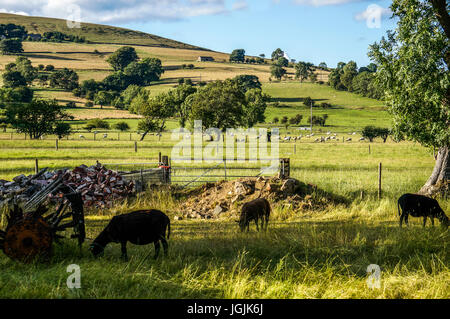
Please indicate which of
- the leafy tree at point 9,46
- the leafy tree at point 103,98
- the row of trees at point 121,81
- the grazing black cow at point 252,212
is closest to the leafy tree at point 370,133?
the grazing black cow at point 252,212

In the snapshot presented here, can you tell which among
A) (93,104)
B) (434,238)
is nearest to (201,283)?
(434,238)

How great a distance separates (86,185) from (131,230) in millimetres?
8648

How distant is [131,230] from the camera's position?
27.5 feet

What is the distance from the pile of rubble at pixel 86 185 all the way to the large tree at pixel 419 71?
469 inches

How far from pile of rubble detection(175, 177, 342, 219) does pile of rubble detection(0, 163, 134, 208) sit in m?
2.97

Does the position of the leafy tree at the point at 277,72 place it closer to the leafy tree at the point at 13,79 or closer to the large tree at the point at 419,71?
the leafy tree at the point at 13,79

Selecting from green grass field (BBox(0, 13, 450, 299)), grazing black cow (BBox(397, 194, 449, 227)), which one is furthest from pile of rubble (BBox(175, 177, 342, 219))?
grazing black cow (BBox(397, 194, 449, 227))

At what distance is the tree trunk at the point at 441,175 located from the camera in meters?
16.5

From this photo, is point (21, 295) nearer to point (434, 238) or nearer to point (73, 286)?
point (73, 286)

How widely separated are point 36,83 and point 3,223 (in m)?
147

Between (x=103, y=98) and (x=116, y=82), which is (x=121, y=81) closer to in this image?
(x=116, y=82)

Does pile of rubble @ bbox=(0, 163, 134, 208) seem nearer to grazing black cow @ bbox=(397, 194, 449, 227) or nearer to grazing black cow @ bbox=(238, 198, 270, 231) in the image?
grazing black cow @ bbox=(238, 198, 270, 231)

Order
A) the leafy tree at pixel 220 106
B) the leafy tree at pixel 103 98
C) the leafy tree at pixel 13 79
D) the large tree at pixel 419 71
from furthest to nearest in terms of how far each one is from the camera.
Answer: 1. the leafy tree at pixel 13 79
2. the leafy tree at pixel 103 98
3. the leafy tree at pixel 220 106
4. the large tree at pixel 419 71

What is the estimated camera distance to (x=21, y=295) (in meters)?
6.37
